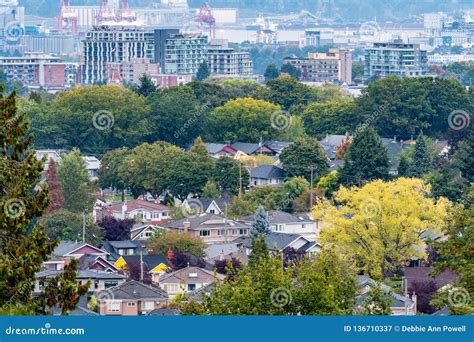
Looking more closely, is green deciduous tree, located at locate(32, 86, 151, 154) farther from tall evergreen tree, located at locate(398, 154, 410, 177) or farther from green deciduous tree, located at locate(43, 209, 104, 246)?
green deciduous tree, located at locate(43, 209, 104, 246)

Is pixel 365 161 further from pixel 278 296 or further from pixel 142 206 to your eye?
pixel 278 296

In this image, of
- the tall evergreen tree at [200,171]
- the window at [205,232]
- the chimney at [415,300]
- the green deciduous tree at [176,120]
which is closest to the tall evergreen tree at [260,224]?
the window at [205,232]

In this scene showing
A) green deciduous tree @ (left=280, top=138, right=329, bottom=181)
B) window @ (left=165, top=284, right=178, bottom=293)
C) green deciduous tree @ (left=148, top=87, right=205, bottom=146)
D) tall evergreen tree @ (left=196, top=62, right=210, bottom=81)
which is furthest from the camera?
tall evergreen tree @ (left=196, top=62, right=210, bottom=81)

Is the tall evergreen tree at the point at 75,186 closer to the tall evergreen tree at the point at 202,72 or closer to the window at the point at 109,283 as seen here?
the window at the point at 109,283

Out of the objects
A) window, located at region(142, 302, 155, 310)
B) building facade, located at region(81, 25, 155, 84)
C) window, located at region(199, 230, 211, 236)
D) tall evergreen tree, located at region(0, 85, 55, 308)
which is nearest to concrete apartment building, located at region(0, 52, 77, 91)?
building facade, located at region(81, 25, 155, 84)

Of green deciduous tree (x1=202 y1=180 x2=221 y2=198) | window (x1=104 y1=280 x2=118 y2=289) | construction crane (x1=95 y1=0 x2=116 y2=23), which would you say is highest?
window (x1=104 y1=280 x2=118 y2=289)
